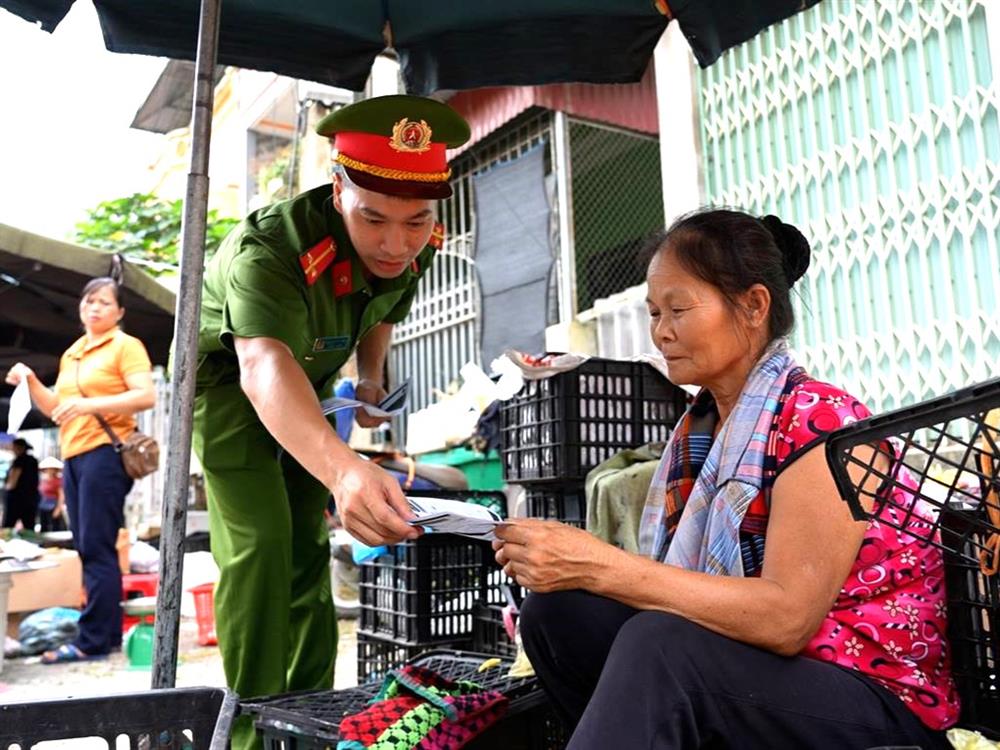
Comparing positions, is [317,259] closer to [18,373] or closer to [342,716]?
[342,716]

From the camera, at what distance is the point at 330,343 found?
249cm

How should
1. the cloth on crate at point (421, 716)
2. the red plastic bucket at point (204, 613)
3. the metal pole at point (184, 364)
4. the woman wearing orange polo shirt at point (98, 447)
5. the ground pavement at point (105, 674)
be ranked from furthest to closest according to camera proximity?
the red plastic bucket at point (204, 613)
the woman wearing orange polo shirt at point (98, 447)
the ground pavement at point (105, 674)
the metal pole at point (184, 364)
the cloth on crate at point (421, 716)

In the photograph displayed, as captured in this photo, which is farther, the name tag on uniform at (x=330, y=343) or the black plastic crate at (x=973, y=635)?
the name tag on uniform at (x=330, y=343)

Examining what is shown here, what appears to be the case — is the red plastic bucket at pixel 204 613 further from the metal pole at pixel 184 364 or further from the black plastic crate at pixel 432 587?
the metal pole at pixel 184 364

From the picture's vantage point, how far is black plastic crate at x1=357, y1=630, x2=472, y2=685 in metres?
3.22

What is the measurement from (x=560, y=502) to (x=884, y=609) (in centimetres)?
161

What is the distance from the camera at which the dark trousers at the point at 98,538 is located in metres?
4.90

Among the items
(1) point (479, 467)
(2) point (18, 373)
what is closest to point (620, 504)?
(2) point (18, 373)

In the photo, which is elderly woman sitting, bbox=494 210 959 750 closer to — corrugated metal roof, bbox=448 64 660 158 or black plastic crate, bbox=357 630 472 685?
black plastic crate, bbox=357 630 472 685

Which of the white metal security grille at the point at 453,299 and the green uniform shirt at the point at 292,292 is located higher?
the white metal security grille at the point at 453,299

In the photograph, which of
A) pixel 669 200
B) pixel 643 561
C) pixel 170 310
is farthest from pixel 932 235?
pixel 170 310

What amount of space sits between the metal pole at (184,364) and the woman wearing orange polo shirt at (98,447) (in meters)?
3.03

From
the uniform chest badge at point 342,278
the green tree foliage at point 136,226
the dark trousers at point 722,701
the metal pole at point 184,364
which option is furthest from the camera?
the green tree foliage at point 136,226

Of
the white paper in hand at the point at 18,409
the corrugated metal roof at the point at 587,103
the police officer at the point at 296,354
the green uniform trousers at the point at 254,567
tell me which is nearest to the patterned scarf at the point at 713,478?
the police officer at the point at 296,354
